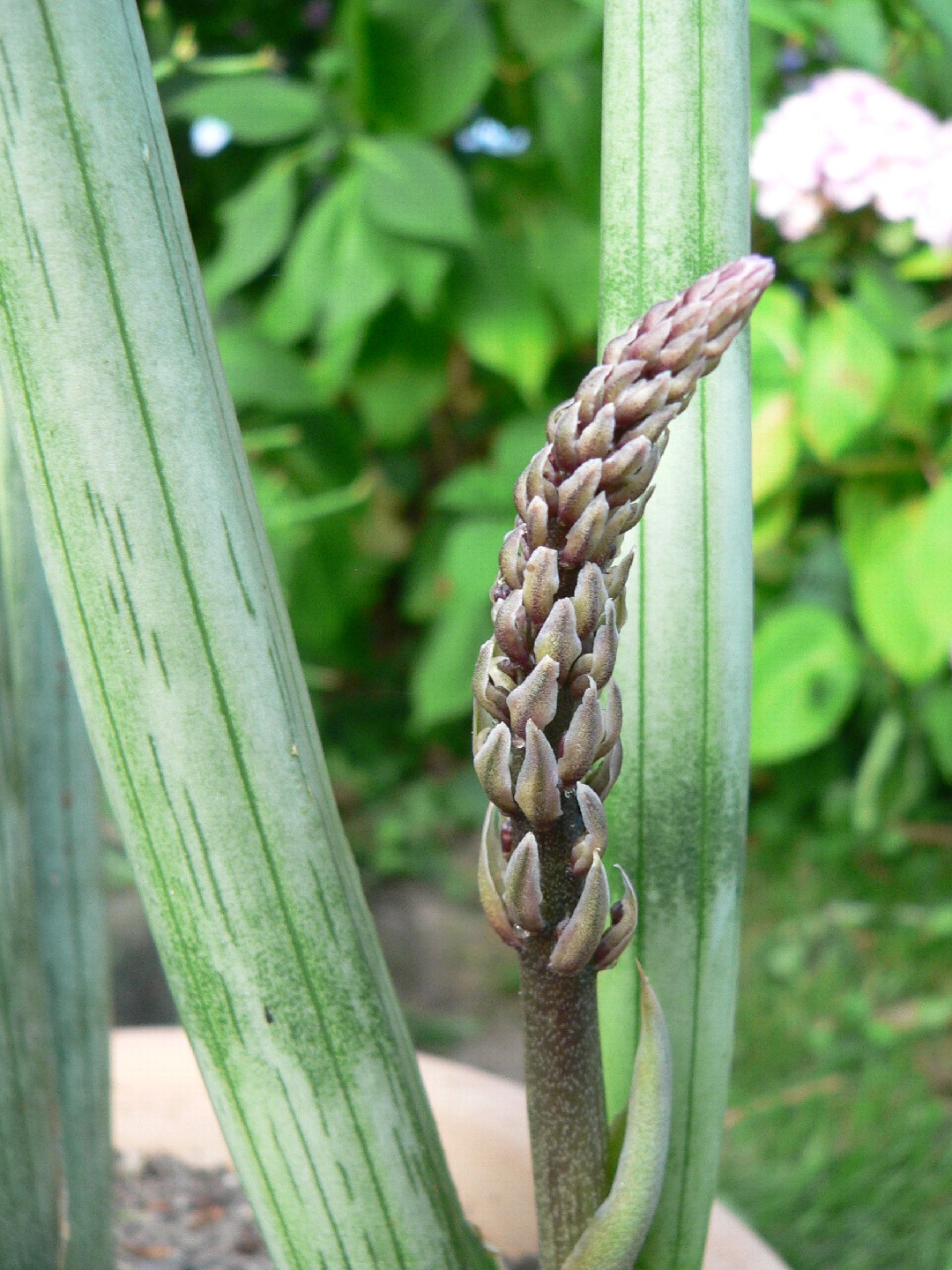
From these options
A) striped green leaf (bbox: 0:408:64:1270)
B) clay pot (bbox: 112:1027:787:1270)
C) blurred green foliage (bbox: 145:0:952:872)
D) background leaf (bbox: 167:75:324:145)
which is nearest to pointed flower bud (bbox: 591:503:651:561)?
striped green leaf (bbox: 0:408:64:1270)

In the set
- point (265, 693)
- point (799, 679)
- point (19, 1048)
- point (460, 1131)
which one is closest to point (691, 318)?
point (265, 693)

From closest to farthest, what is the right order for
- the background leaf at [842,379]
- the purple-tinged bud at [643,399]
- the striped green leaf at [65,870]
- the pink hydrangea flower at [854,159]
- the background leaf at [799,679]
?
the purple-tinged bud at [643,399] < the striped green leaf at [65,870] < the pink hydrangea flower at [854,159] < the background leaf at [842,379] < the background leaf at [799,679]

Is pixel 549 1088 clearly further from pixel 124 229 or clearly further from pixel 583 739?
pixel 124 229

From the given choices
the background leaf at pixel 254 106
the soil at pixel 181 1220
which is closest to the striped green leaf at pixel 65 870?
the soil at pixel 181 1220

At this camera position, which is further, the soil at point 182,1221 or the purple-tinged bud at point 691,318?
the soil at point 182,1221

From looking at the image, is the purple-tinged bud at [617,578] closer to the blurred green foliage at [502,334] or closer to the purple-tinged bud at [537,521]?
the purple-tinged bud at [537,521]

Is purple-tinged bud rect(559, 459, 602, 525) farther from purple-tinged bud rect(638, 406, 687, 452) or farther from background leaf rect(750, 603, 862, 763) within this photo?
background leaf rect(750, 603, 862, 763)

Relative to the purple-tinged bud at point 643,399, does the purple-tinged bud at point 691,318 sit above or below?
above
